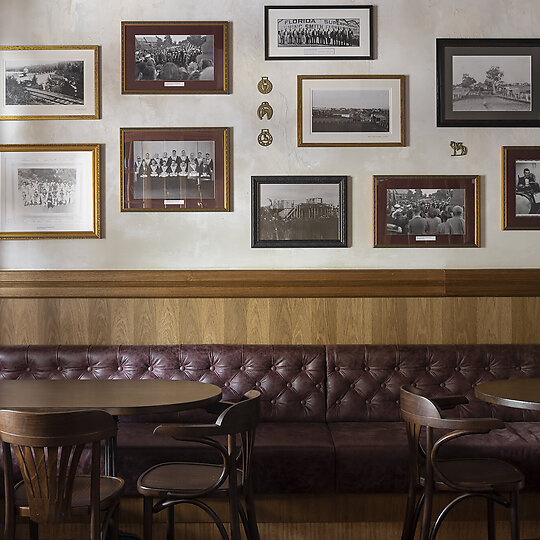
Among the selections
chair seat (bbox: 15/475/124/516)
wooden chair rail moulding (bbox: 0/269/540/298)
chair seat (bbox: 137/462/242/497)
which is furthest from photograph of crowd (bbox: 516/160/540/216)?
chair seat (bbox: 15/475/124/516)

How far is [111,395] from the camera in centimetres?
327

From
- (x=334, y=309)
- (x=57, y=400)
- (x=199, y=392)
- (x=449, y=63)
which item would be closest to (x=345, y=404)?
(x=334, y=309)

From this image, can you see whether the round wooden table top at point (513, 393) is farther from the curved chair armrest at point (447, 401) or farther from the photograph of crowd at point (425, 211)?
the photograph of crowd at point (425, 211)

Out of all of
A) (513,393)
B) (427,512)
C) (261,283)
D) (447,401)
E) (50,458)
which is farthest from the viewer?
(261,283)

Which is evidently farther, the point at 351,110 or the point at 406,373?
the point at 351,110

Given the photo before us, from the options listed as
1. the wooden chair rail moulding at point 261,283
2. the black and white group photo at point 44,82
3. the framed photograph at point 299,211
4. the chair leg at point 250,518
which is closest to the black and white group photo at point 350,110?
the framed photograph at point 299,211

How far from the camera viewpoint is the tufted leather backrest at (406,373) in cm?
432

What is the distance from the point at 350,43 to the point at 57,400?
2964 millimetres

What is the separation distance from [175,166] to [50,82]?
3.28ft

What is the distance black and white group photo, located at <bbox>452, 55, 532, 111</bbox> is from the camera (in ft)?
15.3

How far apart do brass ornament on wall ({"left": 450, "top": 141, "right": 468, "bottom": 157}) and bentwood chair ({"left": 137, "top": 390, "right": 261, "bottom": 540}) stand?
7.75ft

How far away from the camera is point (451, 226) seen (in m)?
4.64

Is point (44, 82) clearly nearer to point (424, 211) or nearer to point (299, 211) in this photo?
point (299, 211)

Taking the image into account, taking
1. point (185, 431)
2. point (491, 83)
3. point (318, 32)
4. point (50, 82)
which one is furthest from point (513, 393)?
point (50, 82)
